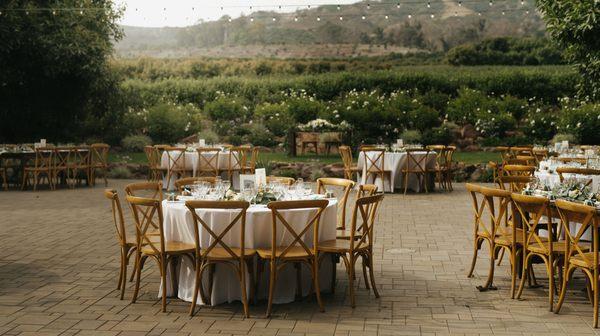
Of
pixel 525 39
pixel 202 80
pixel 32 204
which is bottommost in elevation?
pixel 32 204

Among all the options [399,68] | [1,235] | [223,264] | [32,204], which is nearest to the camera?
[223,264]

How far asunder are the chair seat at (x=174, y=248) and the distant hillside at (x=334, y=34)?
28583mm

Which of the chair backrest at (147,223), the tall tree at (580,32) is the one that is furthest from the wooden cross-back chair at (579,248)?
the tall tree at (580,32)

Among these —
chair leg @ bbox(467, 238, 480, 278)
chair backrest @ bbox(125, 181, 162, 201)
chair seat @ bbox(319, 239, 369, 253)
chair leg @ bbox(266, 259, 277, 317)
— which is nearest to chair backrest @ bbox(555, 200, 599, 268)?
chair leg @ bbox(467, 238, 480, 278)

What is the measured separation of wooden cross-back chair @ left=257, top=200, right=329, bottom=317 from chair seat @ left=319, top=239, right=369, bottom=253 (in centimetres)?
11

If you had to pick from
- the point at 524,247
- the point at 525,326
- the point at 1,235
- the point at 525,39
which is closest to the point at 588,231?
the point at 524,247

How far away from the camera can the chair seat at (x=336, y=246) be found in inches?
215

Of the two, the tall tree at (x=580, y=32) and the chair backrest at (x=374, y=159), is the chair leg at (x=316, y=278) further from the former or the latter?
the chair backrest at (x=374, y=159)

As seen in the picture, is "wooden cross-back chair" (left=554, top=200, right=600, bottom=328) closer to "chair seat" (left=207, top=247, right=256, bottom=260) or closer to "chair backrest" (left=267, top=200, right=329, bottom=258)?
"chair backrest" (left=267, top=200, right=329, bottom=258)

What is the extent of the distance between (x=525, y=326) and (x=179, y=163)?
970cm

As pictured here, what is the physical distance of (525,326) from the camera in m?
4.98

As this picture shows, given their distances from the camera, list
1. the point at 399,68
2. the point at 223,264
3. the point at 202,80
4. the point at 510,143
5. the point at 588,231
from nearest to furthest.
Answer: the point at 223,264, the point at 588,231, the point at 510,143, the point at 202,80, the point at 399,68

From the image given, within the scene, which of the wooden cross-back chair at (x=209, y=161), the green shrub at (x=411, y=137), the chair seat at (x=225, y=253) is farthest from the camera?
the green shrub at (x=411, y=137)

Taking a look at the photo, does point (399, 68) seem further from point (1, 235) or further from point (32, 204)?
point (1, 235)
